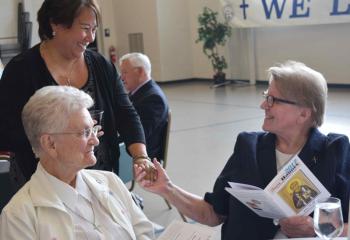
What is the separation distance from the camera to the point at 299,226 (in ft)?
6.19

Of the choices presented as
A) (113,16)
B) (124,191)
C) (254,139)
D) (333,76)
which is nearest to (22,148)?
(124,191)

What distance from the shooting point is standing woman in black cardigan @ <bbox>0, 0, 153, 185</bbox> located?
2.26 meters

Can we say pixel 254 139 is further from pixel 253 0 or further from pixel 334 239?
pixel 253 0

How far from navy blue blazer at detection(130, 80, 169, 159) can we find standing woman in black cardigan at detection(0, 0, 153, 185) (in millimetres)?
1036

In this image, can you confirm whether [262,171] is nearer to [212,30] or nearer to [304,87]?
[304,87]

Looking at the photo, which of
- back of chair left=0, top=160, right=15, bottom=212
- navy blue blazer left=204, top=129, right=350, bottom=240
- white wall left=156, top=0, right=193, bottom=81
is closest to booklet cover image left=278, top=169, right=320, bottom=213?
navy blue blazer left=204, top=129, right=350, bottom=240

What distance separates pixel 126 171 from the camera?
3.47 meters

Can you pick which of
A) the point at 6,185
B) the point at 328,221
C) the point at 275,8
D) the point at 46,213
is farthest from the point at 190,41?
the point at 328,221

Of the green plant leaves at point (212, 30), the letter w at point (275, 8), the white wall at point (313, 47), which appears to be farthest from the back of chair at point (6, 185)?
the green plant leaves at point (212, 30)

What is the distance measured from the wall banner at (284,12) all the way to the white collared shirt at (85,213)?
695 cm

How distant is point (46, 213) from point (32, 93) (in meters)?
0.72

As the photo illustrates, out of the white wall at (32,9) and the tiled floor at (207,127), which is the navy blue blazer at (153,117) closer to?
the tiled floor at (207,127)

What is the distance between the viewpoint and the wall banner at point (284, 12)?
8114 millimetres

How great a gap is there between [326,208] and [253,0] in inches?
331
